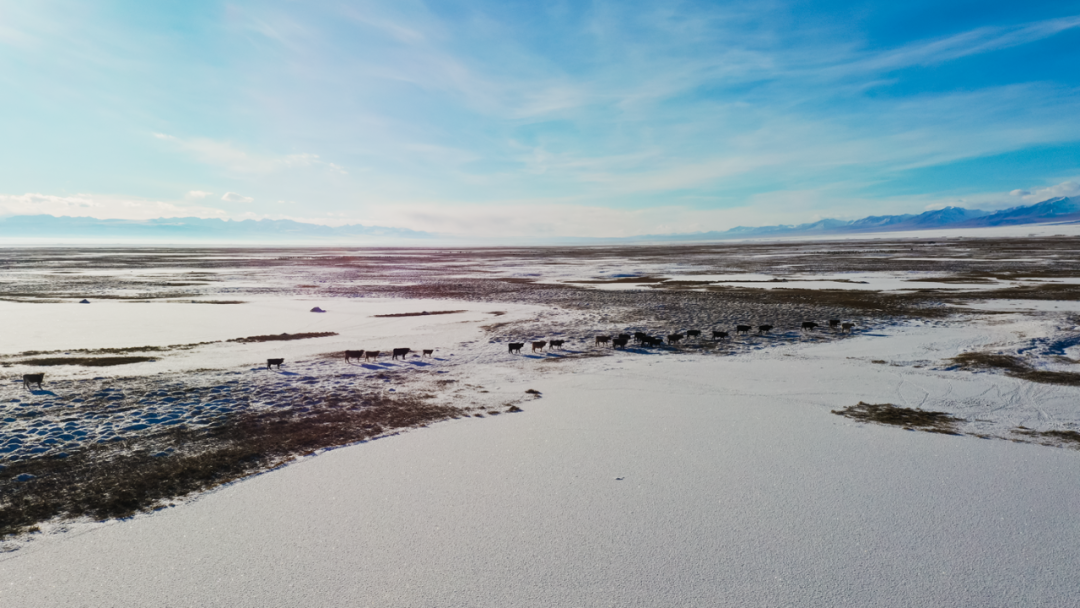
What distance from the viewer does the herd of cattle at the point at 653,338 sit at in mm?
15413

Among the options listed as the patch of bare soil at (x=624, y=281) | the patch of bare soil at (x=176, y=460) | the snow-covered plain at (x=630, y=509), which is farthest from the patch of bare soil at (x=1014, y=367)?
the patch of bare soil at (x=624, y=281)

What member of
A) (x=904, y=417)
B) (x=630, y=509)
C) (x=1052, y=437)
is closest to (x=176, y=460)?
(x=630, y=509)

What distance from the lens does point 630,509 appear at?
608cm

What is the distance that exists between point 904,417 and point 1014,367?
6.04m

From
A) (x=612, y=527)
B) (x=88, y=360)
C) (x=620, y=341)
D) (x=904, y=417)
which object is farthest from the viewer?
(x=620, y=341)

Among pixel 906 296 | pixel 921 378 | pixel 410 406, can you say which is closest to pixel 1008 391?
pixel 921 378

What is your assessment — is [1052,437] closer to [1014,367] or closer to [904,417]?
[904,417]

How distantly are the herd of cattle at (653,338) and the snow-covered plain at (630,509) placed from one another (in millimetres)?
2779

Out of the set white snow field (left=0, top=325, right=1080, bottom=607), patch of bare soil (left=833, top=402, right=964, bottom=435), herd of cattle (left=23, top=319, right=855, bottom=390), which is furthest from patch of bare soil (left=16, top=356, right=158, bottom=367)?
patch of bare soil (left=833, top=402, right=964, bottom=435)

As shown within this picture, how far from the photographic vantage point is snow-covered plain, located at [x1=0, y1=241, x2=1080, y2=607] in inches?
185

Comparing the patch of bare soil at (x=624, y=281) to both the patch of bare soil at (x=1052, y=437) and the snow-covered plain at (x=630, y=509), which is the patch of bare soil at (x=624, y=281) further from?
the patch of bare soil at (x=1052, y=437)

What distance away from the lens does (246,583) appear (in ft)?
15.7

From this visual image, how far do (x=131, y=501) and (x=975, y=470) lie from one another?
37.0 feet

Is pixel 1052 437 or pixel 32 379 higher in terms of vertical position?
pixel 32 379
